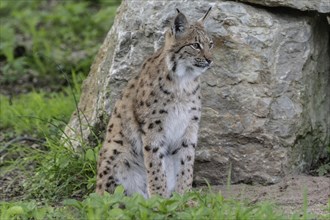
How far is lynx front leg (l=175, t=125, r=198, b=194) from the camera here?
26.1 feet

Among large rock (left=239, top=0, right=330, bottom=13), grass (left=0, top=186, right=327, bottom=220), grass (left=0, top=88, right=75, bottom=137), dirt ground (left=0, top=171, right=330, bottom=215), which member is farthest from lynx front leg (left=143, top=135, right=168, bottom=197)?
grass (left=0, top=88, right=75, bottom=137)

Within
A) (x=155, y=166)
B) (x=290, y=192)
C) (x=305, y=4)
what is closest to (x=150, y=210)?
(x=155, y=166)

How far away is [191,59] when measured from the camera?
7754mm

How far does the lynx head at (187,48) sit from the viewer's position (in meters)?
7.71

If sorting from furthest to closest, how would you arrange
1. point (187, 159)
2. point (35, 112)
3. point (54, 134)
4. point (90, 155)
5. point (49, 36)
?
point (49, 36) < point (35, 112) < point (54, 134) < point (90, 155) < point (187, 159)

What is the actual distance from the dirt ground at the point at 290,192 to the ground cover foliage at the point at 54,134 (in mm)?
254

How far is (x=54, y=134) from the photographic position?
973cm

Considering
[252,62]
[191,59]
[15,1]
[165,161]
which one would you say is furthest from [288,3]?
[15,1]

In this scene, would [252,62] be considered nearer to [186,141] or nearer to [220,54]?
[220,54]

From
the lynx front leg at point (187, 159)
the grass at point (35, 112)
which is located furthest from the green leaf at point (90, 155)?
the grass at point (35, 112)

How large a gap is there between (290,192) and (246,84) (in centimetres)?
99

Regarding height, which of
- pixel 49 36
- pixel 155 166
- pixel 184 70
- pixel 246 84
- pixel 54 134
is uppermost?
pixel 184 70

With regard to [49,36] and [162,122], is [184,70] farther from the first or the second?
Result: [49,36]

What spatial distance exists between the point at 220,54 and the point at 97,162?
1.39 meters
